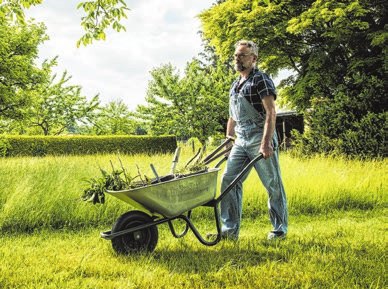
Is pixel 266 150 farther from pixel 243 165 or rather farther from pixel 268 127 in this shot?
pixel 243 165

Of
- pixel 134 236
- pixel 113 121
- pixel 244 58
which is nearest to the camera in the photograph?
pixel 134 236

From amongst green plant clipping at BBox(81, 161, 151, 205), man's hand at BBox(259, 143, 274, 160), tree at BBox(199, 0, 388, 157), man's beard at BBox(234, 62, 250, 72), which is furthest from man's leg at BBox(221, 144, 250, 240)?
tree at BBox(199, 0, 388, 157)

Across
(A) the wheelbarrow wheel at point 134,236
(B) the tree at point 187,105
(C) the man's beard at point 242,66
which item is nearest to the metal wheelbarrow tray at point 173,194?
(A) the wheelbarrow wheel at point 134,236

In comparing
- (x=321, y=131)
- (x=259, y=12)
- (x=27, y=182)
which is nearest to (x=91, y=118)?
(x=259, y=12)

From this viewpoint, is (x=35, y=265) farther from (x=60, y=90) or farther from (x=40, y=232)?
(x=60, y=90)

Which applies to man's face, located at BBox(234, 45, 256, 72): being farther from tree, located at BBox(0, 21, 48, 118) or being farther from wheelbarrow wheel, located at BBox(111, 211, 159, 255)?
tree, located at BBox(0, 21, 48, 118)

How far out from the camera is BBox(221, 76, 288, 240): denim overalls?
10.6ft

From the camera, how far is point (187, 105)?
18.0m

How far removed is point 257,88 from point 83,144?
15133 mm

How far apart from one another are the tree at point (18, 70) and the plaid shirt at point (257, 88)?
Answer: 919cm

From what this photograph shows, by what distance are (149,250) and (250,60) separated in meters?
1.81

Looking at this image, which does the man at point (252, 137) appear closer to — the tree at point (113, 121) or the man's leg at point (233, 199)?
the man's leg at point (233, 199)

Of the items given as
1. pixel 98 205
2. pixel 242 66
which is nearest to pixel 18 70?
pixel 98 205

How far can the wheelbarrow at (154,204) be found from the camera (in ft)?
8.43
